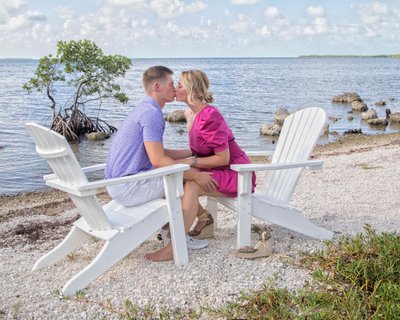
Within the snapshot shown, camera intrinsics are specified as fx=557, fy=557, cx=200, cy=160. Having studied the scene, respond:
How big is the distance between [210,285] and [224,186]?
40.5 inches

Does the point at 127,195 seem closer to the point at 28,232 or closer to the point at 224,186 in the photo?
the point at 224,186

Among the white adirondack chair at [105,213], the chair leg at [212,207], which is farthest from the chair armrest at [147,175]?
the chair leg at [212,207]

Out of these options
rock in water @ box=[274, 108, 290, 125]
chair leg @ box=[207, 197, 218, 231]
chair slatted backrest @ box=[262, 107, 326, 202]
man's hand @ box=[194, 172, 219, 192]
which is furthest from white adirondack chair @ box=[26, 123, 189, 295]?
rock in water @ box=[274, 108, 290, 125]

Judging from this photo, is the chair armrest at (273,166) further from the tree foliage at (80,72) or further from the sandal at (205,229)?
the tree foliage at (80,72)

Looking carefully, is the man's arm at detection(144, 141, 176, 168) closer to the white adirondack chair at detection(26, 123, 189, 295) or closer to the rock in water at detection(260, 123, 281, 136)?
the white adirondack chair at detection(26, 123, 189, 295)

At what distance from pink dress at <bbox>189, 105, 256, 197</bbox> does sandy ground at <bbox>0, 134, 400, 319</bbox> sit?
0.64m

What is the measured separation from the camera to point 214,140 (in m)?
4.91

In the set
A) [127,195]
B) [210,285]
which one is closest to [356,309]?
[210,285]

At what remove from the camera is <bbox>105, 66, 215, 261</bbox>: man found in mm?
4633

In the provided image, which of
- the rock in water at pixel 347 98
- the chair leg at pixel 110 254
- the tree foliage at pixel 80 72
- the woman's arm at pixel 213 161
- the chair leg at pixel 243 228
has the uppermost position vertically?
the woman's arm at pixel 213 161

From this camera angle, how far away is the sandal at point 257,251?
4848mm

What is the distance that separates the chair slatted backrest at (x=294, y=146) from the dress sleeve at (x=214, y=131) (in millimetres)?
929

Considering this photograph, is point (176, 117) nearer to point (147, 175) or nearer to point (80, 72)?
point (80, 72)

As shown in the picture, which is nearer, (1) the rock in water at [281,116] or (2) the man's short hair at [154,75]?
(2) the man's short hair at [154,75]
